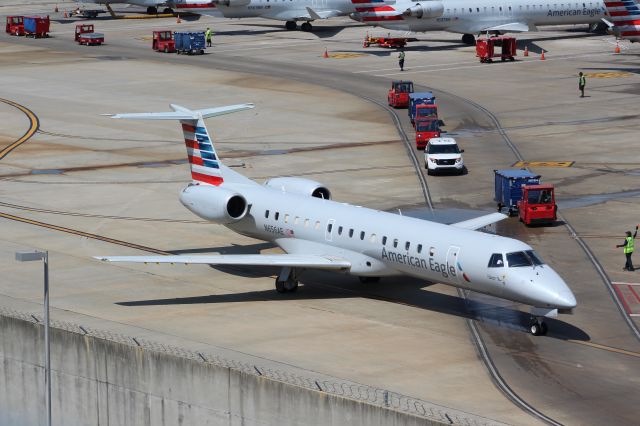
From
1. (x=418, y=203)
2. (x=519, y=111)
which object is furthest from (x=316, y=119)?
(x=418, y=203)

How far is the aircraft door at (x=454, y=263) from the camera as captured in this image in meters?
37.9

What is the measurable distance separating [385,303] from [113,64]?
7105cm

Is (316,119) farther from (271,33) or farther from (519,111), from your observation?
(271,33)

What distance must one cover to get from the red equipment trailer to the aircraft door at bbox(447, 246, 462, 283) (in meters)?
14.6

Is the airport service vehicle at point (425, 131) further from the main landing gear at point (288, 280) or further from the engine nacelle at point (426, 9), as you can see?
the engine nacelle at point (426, 9)

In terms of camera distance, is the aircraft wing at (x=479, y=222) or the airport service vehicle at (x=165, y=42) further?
the airport service vehicle at (x=165, y=42)

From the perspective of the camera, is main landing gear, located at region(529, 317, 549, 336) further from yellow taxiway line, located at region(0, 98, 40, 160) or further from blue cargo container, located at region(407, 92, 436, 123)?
blue cargo container, located at region(407, 92, 436, 123)

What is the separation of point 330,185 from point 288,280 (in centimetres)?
1889

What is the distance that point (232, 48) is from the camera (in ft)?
387

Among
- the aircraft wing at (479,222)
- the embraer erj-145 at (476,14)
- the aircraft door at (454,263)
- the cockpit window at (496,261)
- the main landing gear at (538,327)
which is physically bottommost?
the main landing gear at (538,327)

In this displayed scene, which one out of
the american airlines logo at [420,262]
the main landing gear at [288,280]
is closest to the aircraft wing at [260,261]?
the main landing gear at [288,280]

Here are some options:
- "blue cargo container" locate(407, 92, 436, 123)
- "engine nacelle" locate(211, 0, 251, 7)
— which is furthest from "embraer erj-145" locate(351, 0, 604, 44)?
"blue cargo container" locate(407, 92, 436, 123)

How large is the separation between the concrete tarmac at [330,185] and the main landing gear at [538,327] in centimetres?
46

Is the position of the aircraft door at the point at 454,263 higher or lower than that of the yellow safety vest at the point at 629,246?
higher
